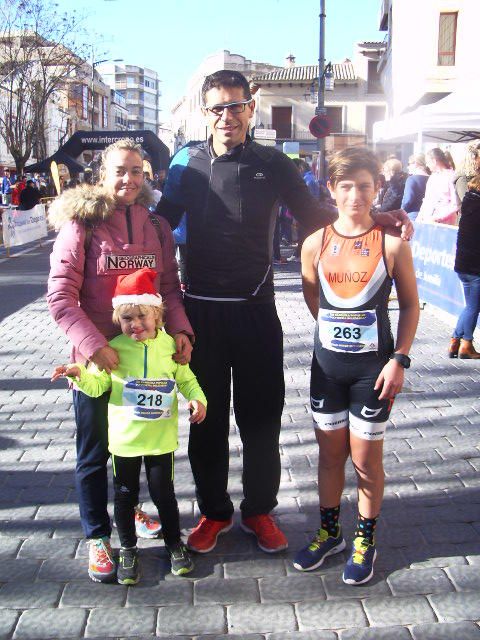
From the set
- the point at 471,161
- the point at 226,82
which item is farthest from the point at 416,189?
the point at 226,82

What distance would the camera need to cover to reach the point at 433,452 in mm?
4547

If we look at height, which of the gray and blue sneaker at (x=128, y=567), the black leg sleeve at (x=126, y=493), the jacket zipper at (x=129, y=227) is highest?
the jacket zipper at (x=129, y=227)

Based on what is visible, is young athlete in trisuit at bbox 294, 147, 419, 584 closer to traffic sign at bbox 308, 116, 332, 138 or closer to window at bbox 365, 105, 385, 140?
traffic sign at bbox 308, 116, 332, 138

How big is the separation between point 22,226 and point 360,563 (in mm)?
17599

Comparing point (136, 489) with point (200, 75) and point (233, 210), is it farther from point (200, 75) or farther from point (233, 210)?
point (200, 75)

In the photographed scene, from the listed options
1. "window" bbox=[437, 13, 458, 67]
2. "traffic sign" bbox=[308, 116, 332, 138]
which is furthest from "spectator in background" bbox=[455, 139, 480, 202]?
"window" bbox=[437, 13, 458, 67]

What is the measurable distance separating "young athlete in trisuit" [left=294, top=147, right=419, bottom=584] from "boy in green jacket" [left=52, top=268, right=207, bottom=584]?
57cm

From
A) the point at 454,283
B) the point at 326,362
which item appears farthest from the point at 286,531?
the point at 454,283

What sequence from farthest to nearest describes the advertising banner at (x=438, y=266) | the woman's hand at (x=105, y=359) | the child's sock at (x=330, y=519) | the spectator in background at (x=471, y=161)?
the advertising banner at (x=438, y=266)
the spectator in background at (x=471, y=161)
the child's sock at (x=330, y=519)
the woman's hand at (x=105, y=359)

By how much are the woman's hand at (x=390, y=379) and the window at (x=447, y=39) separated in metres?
33.8

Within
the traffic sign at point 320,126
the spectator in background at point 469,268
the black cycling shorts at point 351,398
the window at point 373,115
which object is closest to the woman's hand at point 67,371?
the black cycling shorts at point 351,398

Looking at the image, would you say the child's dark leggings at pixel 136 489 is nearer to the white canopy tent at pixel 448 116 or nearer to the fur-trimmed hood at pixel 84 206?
the fur-trimmed hood at pixel 84 206

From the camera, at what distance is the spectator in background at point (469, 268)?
6.64m

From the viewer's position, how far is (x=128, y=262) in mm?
3049
